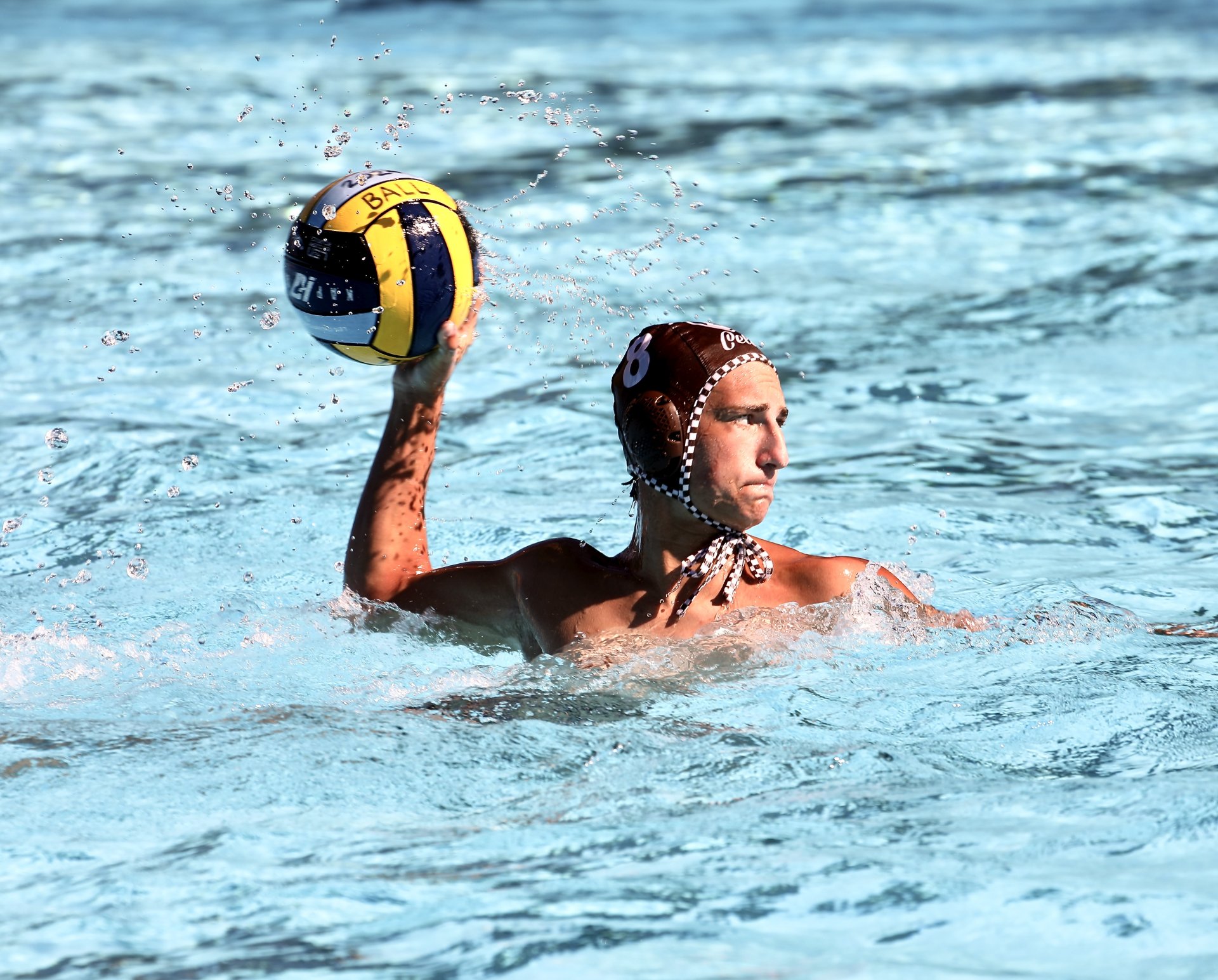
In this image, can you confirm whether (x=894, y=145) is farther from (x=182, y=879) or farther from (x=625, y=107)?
(x=182, y=879)

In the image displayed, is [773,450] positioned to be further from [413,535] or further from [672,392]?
[413,535]

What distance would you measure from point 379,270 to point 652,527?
93 cm

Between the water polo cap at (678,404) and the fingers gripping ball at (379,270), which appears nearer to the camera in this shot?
the water polo cap at (678,404)

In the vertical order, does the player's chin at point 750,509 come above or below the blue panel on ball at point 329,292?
below

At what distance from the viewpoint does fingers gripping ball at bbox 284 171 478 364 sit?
13.0 ft

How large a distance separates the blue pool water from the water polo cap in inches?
8.9

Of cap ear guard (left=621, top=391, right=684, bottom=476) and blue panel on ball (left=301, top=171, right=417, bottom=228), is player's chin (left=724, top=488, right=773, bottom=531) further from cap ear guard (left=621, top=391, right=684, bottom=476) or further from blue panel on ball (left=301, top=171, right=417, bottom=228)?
blue panel on ball (left=301, top=171, right=417, bottom=228)

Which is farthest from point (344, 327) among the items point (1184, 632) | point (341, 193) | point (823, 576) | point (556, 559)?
point (1184, 632)

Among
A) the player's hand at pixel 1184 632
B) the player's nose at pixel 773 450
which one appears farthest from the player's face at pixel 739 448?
the player's hand at pixel 1184 632

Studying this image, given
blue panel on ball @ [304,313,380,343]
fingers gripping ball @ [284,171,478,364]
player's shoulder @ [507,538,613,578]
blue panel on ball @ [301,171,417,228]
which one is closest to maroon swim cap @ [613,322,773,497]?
player's shoulder @ [507,538,613,578]

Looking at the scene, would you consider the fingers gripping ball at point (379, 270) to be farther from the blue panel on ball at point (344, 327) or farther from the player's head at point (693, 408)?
the player's head at point (693, 408)

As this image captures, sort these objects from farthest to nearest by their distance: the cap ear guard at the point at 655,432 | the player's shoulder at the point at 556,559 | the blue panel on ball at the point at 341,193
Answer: the blue panel on ball at the point at 341,193
the player's shoulder at the point at 556,559
the cap ear guard at the point at 655,432

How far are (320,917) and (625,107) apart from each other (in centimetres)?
1118

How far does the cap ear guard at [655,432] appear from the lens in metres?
3.70
